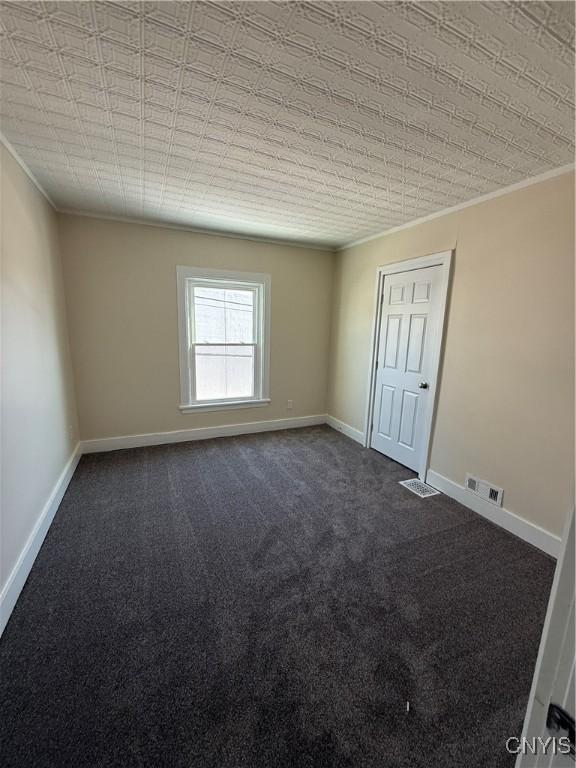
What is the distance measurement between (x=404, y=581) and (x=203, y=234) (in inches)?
146

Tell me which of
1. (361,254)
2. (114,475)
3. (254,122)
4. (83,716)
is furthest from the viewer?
(361,254)

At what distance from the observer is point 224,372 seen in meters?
4.02

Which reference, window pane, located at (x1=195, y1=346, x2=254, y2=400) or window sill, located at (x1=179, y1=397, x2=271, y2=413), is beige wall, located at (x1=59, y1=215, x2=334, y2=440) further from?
window pane, located at (x1=195, y1=346, x2=254, y2=400)

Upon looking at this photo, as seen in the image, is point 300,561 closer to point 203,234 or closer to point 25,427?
point 25,427

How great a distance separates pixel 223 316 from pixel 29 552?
2818mm

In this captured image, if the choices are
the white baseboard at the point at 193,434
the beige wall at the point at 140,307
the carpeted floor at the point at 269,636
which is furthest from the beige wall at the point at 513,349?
the white baseboard at the point at 193,434

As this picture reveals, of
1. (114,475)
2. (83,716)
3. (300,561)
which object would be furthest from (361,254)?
(83,716)

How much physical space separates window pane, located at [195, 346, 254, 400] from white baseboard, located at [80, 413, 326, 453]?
417 mm

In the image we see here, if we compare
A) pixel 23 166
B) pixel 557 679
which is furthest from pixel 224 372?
pixel 557 679

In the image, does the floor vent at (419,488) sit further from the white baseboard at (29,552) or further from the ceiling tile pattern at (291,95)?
the white baseboard at (29,552)

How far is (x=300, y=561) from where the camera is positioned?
6.52 ft

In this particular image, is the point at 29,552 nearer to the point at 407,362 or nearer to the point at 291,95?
the point at 291,95

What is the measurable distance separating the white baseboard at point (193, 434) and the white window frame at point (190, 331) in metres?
0.27

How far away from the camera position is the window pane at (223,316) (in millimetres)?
3742
